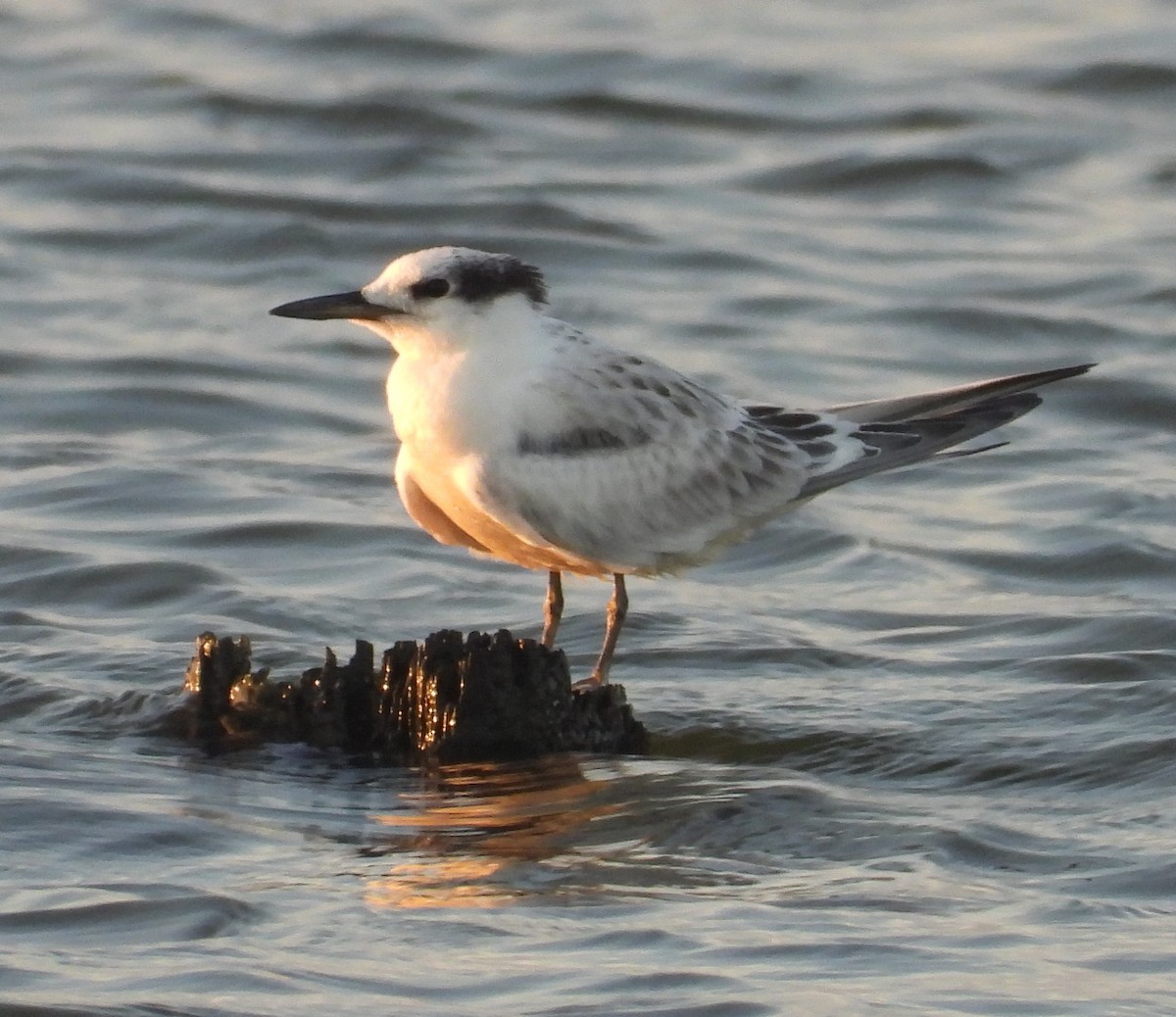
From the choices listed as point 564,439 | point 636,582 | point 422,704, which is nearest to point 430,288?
point 564,439

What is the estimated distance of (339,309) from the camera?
23.0 ft

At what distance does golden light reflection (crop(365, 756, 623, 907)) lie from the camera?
18.7 feet

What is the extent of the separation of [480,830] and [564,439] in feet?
4.34

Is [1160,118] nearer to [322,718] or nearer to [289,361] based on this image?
[289,361]

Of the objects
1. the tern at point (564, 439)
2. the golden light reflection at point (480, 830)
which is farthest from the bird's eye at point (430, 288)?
the golden light reflection at point (480, 830)

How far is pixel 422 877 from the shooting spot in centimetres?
579

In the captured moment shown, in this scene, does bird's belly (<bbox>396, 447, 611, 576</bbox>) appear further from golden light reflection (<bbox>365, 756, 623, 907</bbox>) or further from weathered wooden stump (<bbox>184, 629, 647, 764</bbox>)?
golden light reflection (<bbox>365, 756, 623, 907</bbox>)

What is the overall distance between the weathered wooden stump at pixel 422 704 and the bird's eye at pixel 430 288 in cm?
95

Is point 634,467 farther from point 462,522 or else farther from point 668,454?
point 462,522

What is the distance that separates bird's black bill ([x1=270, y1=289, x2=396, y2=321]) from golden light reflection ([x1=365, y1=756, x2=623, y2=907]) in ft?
4.13

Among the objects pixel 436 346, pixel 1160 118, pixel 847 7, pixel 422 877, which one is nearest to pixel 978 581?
pixel 436 346

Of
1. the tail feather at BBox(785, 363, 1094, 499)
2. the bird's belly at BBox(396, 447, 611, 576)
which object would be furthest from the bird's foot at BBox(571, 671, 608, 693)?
the tail feather at BBox(785, 363, 1094, 499)

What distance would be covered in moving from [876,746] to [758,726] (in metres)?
0.36

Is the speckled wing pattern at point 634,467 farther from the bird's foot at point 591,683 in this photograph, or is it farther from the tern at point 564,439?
the bird's foot at point 591,683
